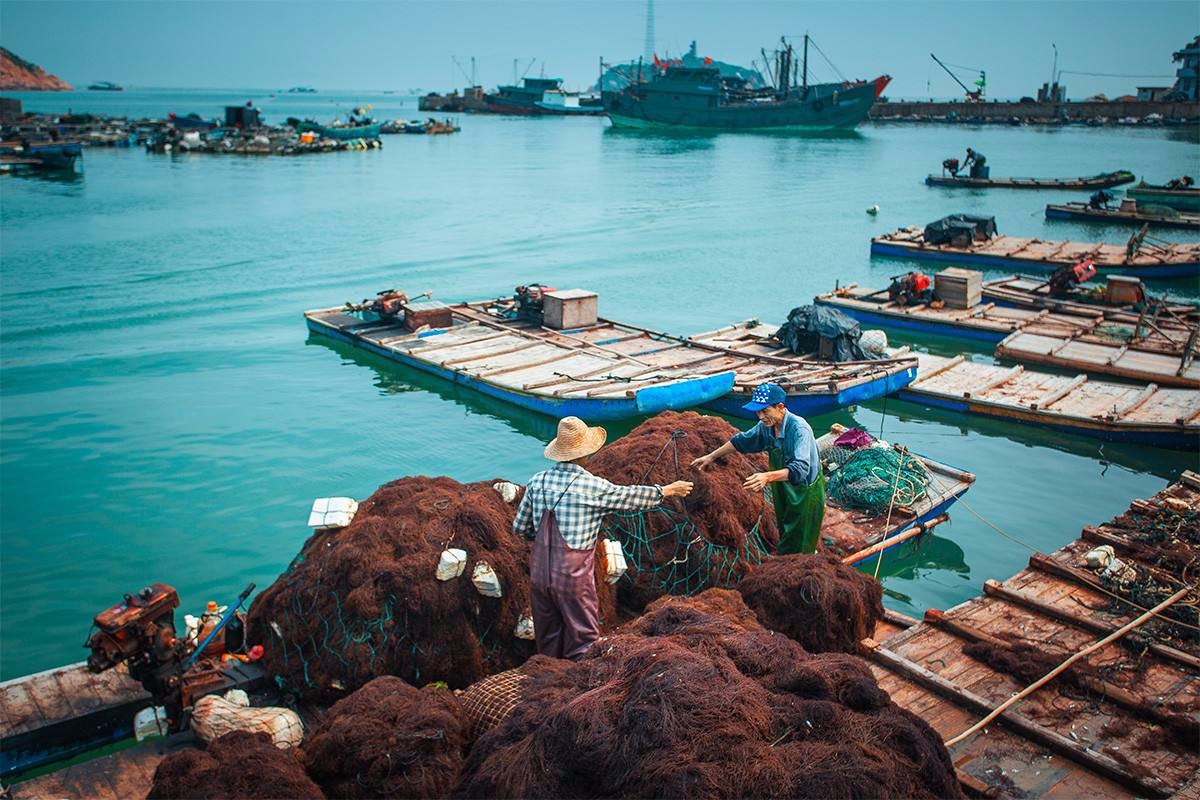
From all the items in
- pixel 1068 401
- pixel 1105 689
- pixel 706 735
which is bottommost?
pixel 1105 689

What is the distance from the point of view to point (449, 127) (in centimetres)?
9194

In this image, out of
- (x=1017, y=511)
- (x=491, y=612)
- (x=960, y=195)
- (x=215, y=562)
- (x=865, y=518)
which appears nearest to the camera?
(x=491, y=612)

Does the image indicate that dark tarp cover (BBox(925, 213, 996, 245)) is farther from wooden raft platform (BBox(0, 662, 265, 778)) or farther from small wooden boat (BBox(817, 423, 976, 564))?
wooden raft platform (BBox(0, 662, 265, 778))

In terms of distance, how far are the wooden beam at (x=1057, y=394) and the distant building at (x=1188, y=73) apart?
323ft

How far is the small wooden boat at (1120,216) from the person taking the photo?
30.7m

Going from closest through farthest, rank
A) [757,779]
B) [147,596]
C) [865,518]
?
[757,779] → [147,596] → [865,518]

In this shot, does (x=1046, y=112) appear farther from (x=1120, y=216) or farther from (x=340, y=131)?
(x=1120, y=216)

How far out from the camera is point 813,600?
5730mm

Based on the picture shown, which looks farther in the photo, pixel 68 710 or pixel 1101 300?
pixel 1101 300

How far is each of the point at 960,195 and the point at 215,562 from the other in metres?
43.4

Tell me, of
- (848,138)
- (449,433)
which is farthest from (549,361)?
(848,138)

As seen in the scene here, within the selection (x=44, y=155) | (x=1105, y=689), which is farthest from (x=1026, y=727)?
(x=44, y=155)

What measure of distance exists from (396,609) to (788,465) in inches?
117

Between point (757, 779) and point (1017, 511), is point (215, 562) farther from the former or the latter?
point (1017, 511)
